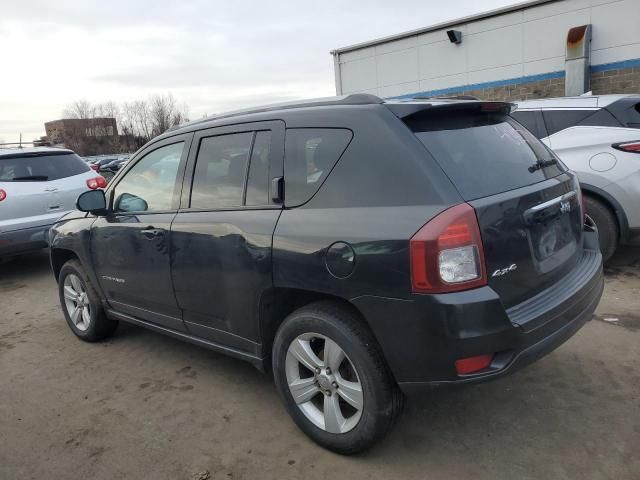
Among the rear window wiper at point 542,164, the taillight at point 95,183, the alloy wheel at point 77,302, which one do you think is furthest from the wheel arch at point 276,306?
the taillight at point 95,183

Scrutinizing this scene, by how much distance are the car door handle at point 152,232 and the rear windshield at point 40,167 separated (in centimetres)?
419

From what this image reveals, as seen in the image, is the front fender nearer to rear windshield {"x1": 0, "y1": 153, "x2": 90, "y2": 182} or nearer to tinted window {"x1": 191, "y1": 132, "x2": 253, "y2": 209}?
tinted window {"x1": 191, "y1": 132, "x2": 253, "y2": 209}

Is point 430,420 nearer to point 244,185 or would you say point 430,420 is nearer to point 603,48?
point 244,185

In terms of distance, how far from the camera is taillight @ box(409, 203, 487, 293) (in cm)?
217

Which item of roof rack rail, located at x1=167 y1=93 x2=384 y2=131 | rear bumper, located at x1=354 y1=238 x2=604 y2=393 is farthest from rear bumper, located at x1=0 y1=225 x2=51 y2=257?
rear bumper, located at x1=354 y1=238 x2=604 y2=393

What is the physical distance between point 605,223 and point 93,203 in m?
4.64

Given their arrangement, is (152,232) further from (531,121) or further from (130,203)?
(531,121)

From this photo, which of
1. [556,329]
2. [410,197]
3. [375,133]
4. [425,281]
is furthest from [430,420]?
[375,133]

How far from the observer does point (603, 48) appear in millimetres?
12266

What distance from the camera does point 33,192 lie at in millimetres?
6695

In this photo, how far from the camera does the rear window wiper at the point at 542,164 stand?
2793mm

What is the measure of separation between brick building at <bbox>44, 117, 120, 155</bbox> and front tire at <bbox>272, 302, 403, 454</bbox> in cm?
8002

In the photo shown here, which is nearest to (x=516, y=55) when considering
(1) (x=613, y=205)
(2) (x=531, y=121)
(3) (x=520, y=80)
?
(3) (x=520, y=80)

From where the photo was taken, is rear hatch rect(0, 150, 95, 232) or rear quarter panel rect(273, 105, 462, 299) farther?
rear hatch rect(0, 150, 95, 232)
